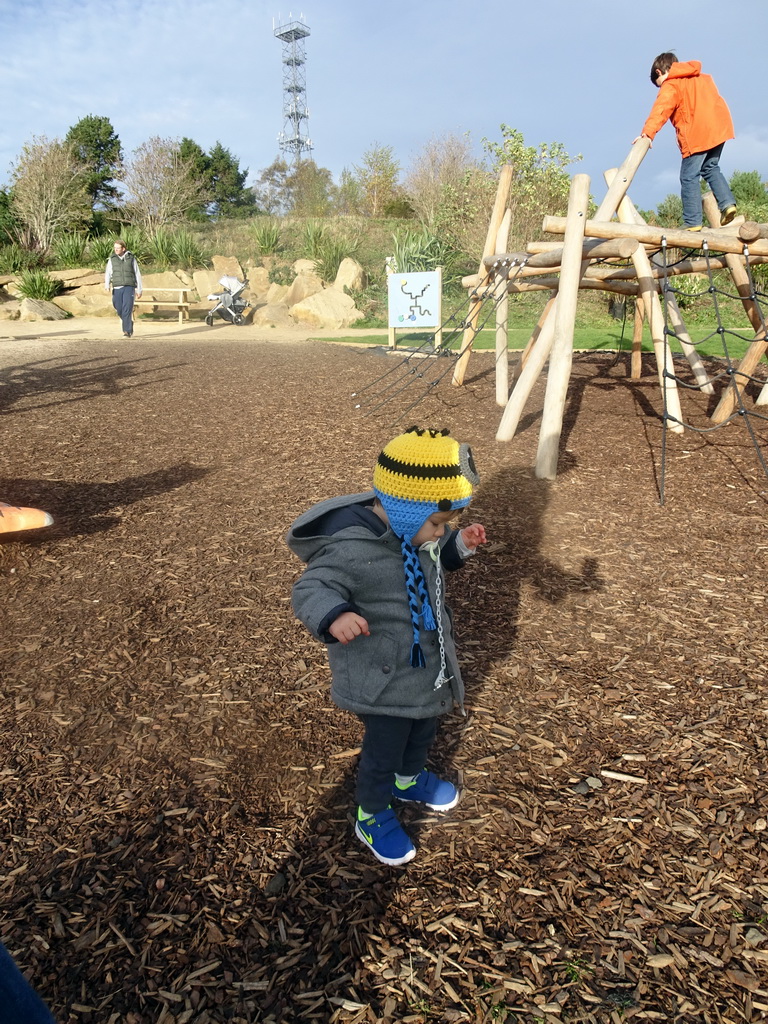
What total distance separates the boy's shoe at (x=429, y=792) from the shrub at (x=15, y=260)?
25.2 metres

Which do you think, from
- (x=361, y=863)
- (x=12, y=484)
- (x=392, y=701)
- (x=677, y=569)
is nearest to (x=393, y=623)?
(x=392, y=701)

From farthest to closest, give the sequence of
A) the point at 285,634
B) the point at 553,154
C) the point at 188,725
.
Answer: the point at 553,154 → the point at 285,634 → the point at 188,725

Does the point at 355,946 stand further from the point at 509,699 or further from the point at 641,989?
the point at 509,699

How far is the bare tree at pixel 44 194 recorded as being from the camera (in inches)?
984

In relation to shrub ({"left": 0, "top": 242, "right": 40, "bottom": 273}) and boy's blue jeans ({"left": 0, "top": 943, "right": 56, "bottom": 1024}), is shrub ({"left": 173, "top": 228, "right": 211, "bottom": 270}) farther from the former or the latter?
boy's blue jeans ({"left": 0, "top": 943, "right": 56, "bottom": 1024})

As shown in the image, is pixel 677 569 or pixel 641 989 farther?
pixel 677 569

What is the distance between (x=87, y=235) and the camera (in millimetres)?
26000

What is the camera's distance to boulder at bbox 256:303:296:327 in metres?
19.4

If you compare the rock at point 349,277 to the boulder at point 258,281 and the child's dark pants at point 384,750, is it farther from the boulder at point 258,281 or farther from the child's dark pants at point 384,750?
the child's dark pants at point 384,750

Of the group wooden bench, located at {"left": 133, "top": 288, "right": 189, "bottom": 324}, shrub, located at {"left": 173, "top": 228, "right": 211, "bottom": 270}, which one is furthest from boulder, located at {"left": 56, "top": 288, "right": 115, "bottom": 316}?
shrub, located at {"left": 173, "top": 228, "right": 211, "bottom": 270}

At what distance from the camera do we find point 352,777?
2.43 m

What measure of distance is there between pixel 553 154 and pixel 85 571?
72.2 ft

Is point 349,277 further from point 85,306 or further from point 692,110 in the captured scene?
point 692,110

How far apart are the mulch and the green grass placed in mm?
7589
